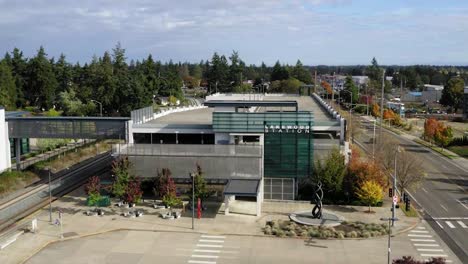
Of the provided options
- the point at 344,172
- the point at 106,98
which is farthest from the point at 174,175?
the point at 106,98

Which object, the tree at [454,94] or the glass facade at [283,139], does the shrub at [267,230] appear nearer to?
the glass facade at [283,139]

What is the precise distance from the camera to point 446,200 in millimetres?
51438

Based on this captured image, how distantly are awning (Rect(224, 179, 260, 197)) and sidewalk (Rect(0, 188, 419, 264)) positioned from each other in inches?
85.7

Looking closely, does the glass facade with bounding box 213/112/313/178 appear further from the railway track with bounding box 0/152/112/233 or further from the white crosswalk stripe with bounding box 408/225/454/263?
the railway track with bounding box 0/152/112/233

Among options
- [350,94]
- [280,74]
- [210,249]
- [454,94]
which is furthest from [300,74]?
[210,249]

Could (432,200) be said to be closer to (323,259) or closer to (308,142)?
(308,142)

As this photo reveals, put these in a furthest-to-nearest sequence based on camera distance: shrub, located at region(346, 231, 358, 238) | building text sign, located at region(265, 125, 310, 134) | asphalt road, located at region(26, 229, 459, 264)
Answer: building text sign, located at region(265, 125, 310, 134), shrub, located at region(346, 231, 358, 238), asphalt road, located at region(26, 229, 459, 264)

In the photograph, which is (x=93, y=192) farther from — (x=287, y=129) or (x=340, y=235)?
(x=340, y=235)

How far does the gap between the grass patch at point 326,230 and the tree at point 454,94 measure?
5158 inches

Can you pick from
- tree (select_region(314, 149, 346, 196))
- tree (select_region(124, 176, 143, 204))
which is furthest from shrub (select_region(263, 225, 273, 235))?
tree (select_region(124, 176, 143, 204))

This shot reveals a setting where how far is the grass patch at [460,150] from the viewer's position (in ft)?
263

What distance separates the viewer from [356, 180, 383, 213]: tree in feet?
149

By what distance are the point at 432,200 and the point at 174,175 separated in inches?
1022

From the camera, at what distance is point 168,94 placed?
481 ft
